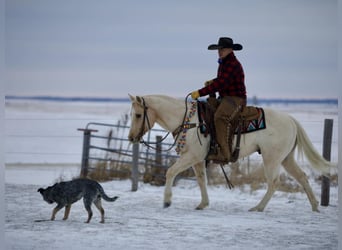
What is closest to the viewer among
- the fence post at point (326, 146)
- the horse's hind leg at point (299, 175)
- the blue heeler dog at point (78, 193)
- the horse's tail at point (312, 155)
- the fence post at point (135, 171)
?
the blue heeler dog at point (78, 193)

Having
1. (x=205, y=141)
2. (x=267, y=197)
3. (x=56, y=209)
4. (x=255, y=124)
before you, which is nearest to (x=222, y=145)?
(x=205, y=141)

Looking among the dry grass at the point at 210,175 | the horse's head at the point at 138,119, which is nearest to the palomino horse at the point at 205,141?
the horse's head at the point at 138,119

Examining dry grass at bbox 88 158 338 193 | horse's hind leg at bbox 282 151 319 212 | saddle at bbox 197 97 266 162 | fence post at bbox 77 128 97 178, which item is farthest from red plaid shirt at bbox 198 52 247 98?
fence post at bbox 77 128 97 178

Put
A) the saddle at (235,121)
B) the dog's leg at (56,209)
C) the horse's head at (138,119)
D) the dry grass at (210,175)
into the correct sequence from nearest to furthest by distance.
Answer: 1. the dog's leg at (56,209)
2. the horse's head at (138,119)
3. the saddle at (235,121)
4. the dry grass at (210,175)

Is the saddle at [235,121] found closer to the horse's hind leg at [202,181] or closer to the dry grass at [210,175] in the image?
the horse's hind leg at [202,181]

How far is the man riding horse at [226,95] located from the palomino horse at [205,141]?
26cm

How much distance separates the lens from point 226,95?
7.77 m

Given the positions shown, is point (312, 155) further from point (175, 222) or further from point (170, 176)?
point (175, 222)

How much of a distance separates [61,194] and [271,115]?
129 inches

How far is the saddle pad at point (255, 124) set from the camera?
785 centimetres

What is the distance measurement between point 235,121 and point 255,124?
0.35 metres

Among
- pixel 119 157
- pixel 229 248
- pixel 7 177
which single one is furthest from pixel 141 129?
pixel 7 177

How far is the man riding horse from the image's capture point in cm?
756

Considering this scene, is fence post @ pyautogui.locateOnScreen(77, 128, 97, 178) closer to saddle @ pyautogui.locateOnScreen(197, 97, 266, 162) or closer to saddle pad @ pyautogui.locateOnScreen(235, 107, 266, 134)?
saddle @ pyautogui.locateOnScreen(197, 97, 266, 162)
